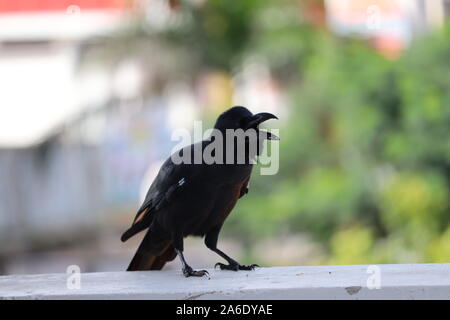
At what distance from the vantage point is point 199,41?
54.1 ft

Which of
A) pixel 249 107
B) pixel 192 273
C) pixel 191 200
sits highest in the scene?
pixel 249 107

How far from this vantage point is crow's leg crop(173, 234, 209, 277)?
3.68 m

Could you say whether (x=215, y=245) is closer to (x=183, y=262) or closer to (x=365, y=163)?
(x=183, y=262)

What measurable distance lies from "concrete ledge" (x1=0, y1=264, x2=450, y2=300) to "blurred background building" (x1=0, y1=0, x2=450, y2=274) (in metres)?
5.46

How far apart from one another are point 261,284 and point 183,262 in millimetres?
569

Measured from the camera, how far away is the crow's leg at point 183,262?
145 inches

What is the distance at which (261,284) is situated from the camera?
323cm

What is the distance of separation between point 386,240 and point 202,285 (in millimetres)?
6922

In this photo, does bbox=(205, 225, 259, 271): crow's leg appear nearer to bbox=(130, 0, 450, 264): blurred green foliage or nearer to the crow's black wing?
the crow's black wing

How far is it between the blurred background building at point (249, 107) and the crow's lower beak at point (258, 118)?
220 inches

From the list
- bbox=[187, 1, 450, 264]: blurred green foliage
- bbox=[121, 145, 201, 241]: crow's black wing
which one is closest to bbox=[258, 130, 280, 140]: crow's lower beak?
bbox=[121, 145, 201, 241]: crow's black wing

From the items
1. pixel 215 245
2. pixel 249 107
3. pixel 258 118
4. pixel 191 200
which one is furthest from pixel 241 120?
pixel 249 107

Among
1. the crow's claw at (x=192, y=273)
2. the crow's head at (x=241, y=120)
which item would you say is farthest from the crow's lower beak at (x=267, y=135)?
the crow's claw at (x=192, y=273)

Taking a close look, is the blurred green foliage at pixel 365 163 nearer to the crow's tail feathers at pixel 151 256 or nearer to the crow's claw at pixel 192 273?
the crow's tail feathers at pixel 151 256
